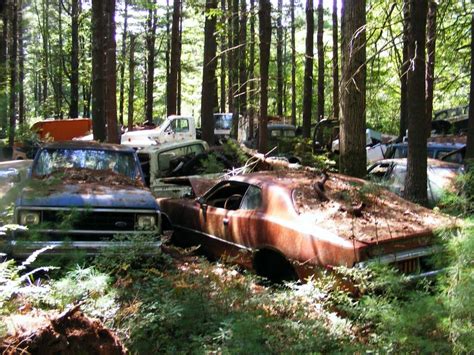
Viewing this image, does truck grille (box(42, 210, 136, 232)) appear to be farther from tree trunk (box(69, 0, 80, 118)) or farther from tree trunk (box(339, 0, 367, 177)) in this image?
tree trunk (box(69, 0, 80, 118))

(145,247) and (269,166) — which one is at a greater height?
(269,166)

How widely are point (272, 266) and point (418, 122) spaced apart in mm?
3728

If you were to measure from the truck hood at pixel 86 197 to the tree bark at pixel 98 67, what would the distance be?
33.9 feet

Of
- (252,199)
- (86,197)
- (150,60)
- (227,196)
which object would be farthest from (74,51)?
(252,199)

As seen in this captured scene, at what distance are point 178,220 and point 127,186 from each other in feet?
3.79

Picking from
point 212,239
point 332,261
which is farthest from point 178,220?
point 332,261

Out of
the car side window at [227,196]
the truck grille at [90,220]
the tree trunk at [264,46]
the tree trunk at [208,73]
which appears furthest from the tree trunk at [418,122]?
the tree trunk at [208,73]

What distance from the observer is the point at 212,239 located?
734cm

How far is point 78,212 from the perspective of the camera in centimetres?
604

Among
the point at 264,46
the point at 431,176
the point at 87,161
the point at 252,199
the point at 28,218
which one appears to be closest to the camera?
the point at 28,218

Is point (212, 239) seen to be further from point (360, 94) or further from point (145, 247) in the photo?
point (360, 94)

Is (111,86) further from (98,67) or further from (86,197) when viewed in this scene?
(86,197)

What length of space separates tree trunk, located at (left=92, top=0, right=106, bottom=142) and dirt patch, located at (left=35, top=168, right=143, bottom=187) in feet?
31.0

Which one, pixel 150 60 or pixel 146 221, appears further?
pixel 150 60
